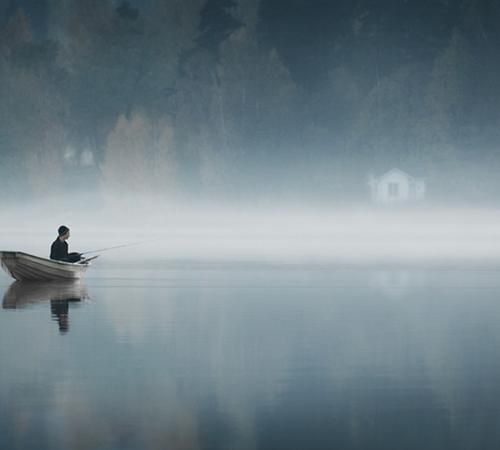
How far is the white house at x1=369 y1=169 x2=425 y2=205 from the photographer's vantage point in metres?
82.9

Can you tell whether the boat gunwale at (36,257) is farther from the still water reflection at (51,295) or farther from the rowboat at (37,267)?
the still water reflection at (51,295)

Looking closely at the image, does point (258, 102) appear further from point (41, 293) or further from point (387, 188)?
point (41, 293)

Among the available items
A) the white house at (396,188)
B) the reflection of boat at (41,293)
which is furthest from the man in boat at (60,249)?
the white house at (396,188)

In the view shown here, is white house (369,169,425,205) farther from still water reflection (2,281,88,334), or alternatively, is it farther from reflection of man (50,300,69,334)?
reflection of man (50,300,69,334)

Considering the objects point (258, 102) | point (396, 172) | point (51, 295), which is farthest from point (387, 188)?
point (51, 295)

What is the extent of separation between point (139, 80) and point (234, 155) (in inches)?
894

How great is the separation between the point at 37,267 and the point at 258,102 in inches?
2292

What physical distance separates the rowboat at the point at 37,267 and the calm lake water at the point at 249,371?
1.68 m

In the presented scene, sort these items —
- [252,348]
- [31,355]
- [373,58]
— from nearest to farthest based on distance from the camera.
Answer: [31,355] → [252,348] → [373,58]

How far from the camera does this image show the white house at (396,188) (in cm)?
8288

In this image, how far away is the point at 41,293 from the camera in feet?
76.2

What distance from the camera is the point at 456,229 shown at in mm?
78438

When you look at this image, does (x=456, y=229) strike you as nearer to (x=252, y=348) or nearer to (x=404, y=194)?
(x=404, y=194)

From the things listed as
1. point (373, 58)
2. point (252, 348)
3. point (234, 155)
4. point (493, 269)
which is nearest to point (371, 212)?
point (234, 155)
